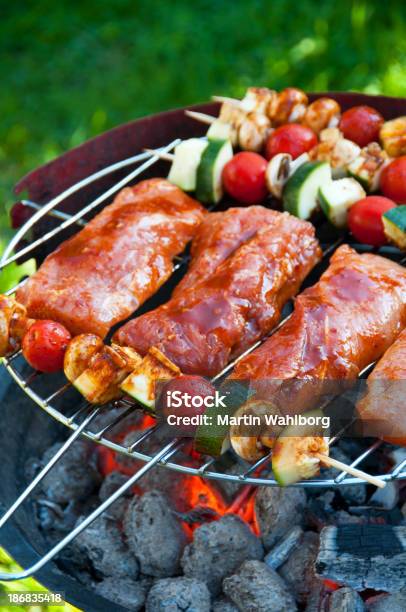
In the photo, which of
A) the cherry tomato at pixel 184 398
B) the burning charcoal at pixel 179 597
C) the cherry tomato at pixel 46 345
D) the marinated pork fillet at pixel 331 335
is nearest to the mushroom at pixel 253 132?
the marinated pork fillet at pixel 331 335

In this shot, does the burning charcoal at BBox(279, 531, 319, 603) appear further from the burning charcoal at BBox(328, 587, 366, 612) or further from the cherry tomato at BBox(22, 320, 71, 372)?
the cherry tomato at BBox(22, 320, 71, 372)

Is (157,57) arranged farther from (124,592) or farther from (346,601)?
(346,601)

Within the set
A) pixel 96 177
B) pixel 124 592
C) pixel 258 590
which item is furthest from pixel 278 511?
pixel 96 177

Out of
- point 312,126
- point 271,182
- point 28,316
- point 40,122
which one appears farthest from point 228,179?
point 40,122

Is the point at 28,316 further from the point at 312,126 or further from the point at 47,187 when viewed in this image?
the point at 312,126

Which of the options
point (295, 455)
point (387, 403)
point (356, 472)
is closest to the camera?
point (356, 472)

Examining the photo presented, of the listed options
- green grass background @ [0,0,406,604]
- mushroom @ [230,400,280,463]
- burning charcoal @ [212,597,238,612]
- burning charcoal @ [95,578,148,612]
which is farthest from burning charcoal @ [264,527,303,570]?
green grass background @ [0,0,406,604]
